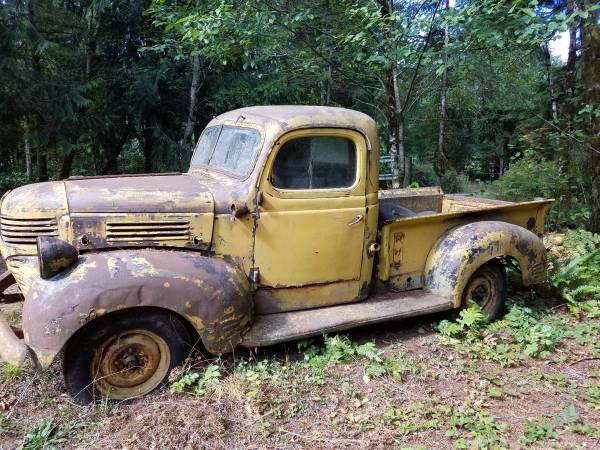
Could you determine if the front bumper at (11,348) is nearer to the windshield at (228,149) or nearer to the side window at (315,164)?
the windshield at (228,149)

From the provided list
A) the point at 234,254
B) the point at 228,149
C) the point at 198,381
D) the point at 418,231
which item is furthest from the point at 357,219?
the point at 198,381

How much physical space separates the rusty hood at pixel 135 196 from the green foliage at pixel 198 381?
1161 millimetres

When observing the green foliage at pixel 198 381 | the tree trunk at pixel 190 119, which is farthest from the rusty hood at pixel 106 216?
the tree trunk at pixel 190 119

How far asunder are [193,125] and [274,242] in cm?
801

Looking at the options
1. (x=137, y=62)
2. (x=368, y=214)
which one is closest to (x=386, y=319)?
(x=368, y=214)

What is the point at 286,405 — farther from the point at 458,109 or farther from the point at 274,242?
the point at 458,109

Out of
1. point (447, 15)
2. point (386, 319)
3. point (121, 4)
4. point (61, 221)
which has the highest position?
point (121, 4)

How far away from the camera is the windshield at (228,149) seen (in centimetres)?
394

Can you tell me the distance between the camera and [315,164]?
3979mm

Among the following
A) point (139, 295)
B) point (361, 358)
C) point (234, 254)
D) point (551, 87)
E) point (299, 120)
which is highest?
point (551, 87)

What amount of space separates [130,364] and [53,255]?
2.94ft

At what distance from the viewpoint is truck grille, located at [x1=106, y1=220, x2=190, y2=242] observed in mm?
3504

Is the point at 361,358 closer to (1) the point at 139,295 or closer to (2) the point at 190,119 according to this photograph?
(1) the point at 139,295

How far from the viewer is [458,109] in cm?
1595
